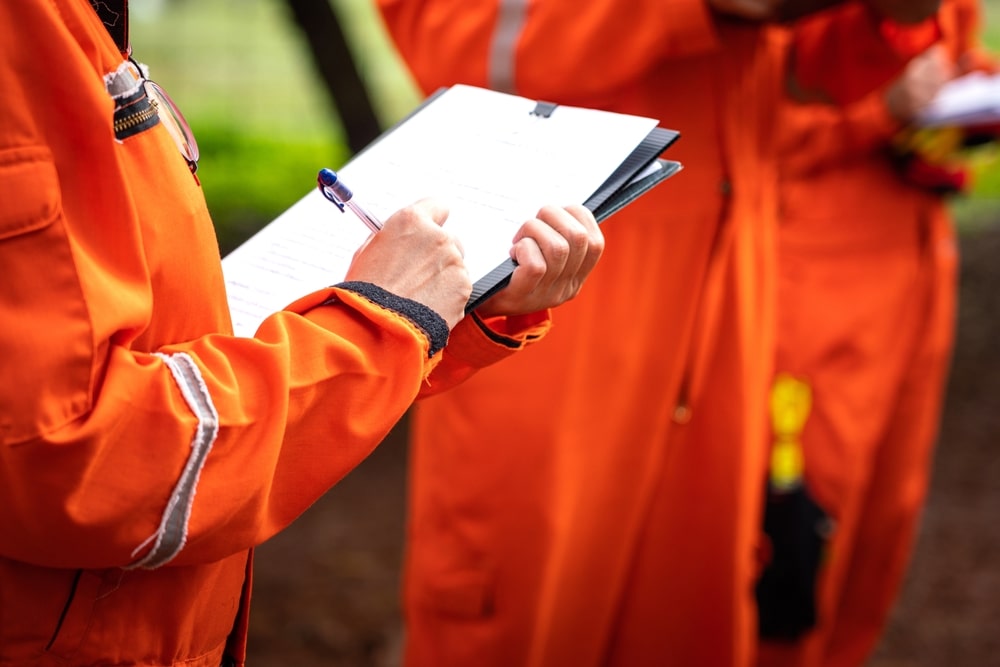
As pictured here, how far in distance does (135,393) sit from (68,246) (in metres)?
0.15

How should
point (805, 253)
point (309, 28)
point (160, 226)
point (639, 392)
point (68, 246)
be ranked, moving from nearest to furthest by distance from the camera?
point (68, 246) → point (160, 226) → point (639, 392) → point (805, 253) → point (309, 28)

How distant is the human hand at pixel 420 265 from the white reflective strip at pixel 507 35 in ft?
2.81

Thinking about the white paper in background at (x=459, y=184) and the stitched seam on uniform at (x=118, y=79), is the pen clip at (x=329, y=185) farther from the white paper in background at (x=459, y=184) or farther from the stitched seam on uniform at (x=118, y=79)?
the stitched seam on uniform at (x=118, y=79)

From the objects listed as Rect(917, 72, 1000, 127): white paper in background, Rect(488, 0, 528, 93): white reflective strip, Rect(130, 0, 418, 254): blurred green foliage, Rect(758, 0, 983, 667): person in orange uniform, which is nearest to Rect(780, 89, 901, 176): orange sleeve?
Rect(758, 0, 983, 667): person in orange uniform

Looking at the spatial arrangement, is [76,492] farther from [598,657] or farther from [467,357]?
[598,657]

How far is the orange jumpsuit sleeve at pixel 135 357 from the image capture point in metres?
0.98

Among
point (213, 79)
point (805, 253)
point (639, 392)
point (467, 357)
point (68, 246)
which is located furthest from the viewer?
point (213, 79)

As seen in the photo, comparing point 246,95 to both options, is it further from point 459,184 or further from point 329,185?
point 329,185

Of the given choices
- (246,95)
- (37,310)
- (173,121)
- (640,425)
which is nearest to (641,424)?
(640,425)

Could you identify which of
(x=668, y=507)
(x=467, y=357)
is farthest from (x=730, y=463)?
(x=467, y=357)

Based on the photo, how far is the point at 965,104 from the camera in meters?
3.14

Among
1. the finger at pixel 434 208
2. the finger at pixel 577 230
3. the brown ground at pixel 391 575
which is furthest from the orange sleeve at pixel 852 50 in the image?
the brown ground at pixel 391 575

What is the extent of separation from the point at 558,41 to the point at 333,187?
86cm

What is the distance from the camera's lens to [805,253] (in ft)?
10.9
